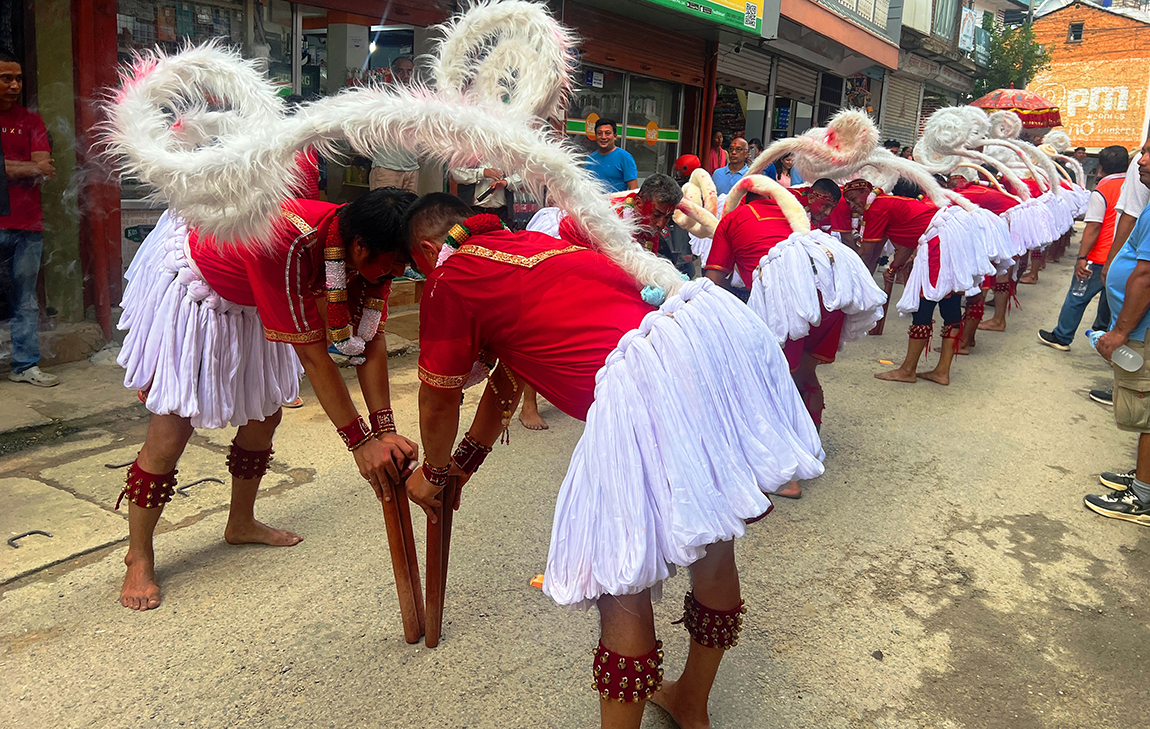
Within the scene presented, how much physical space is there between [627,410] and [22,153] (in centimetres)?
464

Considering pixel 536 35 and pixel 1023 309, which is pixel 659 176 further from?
pixel 1023 309

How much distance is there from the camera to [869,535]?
3.59 m

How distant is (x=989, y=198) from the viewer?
24.5ft

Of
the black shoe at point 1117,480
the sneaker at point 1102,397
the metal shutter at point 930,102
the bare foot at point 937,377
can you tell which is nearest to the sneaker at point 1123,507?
the black shoe at point 1117,480

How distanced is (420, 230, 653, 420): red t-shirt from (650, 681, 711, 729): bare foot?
0.88m

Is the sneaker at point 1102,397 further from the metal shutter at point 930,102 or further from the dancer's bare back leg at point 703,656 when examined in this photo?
the metal shutter at point 930,102

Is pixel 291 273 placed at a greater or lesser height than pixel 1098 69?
lesser

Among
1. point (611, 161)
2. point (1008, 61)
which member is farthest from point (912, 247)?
point (1008, 61)

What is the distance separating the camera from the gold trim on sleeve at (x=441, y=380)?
206 centimetres

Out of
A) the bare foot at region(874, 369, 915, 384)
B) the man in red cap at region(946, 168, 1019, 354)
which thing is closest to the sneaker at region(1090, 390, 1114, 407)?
the man in red cap at region(946, 168, 1019, 354)

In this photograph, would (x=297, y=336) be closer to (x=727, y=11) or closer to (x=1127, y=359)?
(x=1127, y=359)

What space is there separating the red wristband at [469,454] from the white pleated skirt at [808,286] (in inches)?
65.7

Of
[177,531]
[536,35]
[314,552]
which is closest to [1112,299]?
[536,35]

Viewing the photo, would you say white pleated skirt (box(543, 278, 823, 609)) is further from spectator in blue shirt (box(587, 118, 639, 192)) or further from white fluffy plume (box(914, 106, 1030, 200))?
white fluffy plume (box(914, 106, 1030, 200))
